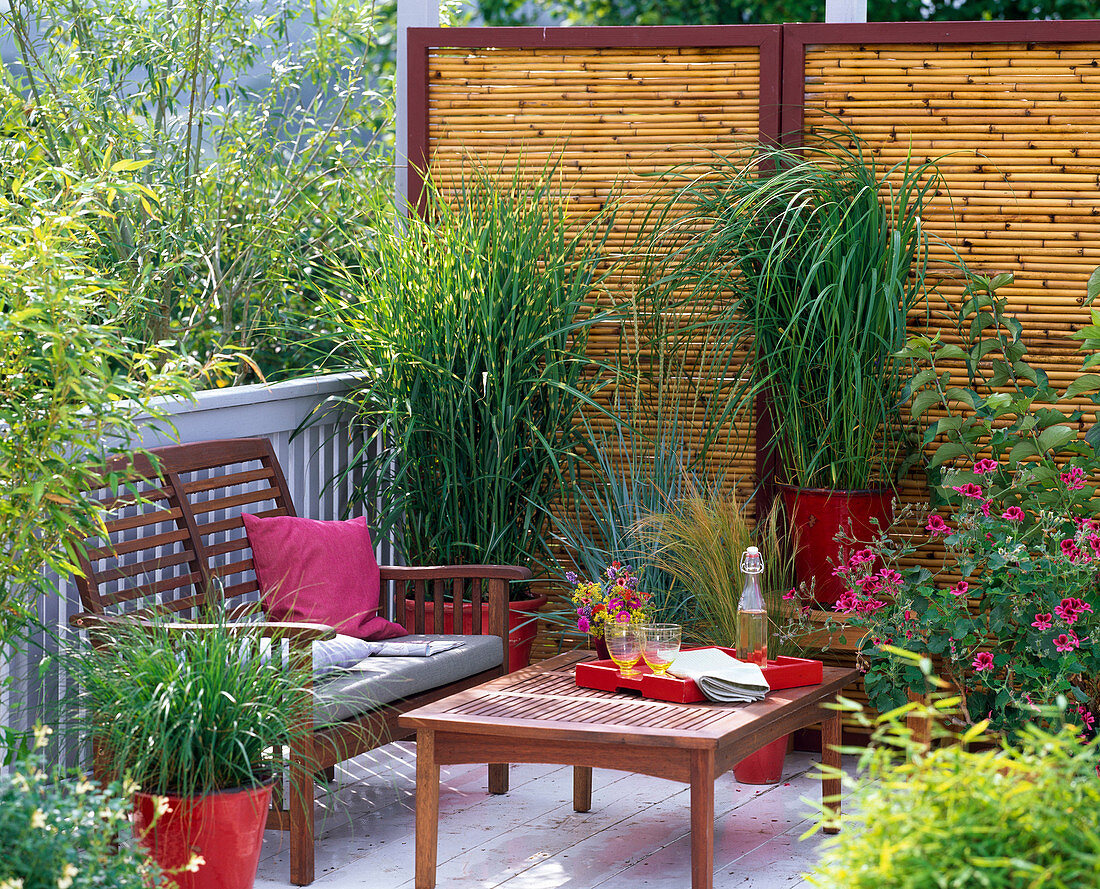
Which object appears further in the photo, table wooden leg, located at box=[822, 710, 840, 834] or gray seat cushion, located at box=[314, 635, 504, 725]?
table wooden leg, located at box=[822, 710, 840, 834]

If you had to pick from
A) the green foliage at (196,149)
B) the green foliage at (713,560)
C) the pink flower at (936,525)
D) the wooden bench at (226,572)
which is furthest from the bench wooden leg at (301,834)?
the green foliage at (196,149)

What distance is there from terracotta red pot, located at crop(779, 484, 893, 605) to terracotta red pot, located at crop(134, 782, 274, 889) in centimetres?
→ 199

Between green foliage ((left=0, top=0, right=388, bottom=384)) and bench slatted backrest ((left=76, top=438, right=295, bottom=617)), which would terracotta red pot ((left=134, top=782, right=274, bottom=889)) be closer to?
bench slatted backrest ((left=76, top=438, right=295, bottom=617))

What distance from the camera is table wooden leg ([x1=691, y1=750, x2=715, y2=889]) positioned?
3092mm

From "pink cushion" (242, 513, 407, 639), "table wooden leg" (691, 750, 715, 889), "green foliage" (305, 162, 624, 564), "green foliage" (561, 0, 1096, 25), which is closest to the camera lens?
"table wooden leg" (691, 750, 715, 889)

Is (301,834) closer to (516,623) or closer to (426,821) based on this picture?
(426,821)

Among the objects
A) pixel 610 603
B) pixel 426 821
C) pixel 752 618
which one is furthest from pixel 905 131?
pixel 426 821

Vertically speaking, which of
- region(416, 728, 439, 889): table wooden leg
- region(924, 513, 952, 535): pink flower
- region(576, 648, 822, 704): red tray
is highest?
region(924, 513, 952, 535): pink flower

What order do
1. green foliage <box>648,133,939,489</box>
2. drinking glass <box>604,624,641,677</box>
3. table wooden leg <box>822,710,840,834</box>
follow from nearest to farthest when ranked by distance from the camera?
drinking glass <box>604,624,641,677</box>, table wooden leg <box>822,710,840,834</box>, green foliage <box>648,133,939,489</box>

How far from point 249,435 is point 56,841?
6.99 feet

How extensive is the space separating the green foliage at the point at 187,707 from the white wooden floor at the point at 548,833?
558 mm

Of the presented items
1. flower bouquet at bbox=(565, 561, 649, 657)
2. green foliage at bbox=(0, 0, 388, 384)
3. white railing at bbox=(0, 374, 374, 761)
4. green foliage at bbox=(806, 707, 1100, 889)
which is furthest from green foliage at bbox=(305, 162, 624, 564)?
green foliage at bbox=(806, 707, 1100, 889)

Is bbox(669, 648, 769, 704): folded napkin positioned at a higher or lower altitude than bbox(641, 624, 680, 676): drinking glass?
lower

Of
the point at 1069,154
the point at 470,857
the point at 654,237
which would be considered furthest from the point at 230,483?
the point at 1069,154
